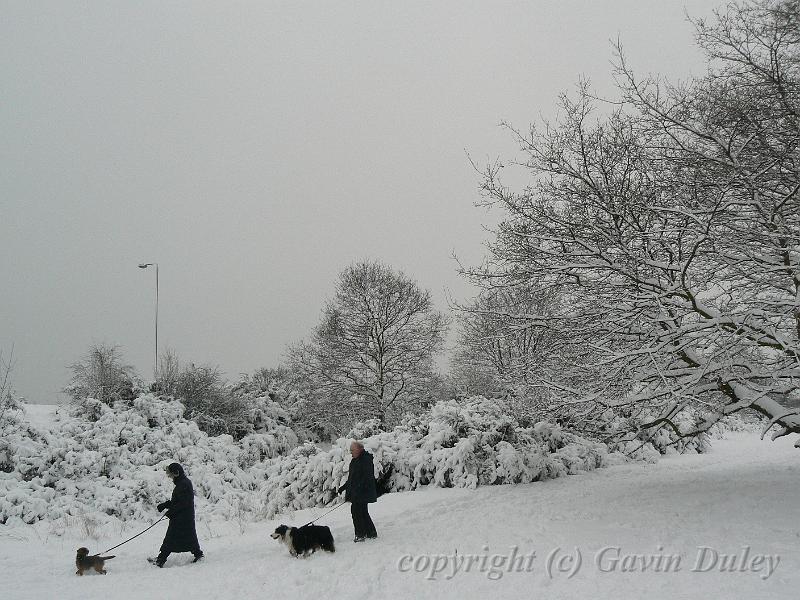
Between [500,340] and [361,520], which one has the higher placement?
[500,340]

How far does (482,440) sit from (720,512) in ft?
18.0

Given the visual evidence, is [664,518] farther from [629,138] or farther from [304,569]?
[629,138]

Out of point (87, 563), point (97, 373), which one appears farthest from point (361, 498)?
point (97, 373)

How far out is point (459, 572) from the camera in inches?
243

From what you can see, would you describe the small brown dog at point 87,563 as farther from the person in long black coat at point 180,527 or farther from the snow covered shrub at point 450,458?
the snow covered shrub at point 450,458

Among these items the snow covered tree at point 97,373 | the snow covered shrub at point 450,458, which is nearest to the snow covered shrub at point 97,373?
the snow covered tree at point 97,373

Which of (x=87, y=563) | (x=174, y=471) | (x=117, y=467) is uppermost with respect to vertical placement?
(x=174, y=471)

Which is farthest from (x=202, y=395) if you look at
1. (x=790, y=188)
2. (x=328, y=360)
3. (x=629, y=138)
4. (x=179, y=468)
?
(x=790, y=188)

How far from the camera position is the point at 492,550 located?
6.86m

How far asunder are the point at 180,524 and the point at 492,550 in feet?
14.0

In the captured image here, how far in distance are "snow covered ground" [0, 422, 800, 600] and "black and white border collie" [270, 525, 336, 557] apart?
6.0 inches

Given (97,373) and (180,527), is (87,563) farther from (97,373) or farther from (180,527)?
(97,373)

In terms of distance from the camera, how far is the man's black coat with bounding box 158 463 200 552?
727 centimetres

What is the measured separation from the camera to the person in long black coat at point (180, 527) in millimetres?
7246
